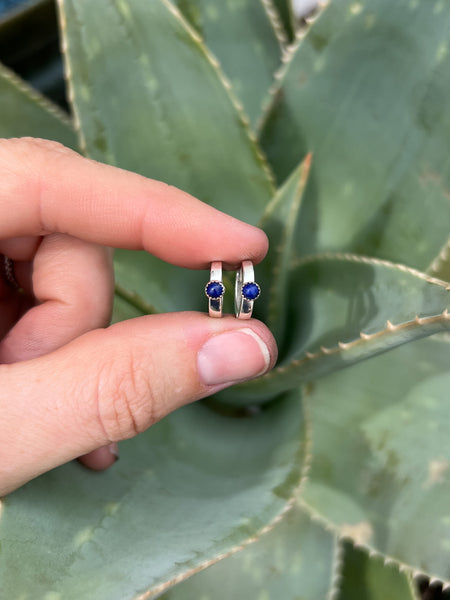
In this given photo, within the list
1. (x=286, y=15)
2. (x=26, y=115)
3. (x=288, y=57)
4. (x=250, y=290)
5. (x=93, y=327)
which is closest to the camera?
(x=250, y=290)

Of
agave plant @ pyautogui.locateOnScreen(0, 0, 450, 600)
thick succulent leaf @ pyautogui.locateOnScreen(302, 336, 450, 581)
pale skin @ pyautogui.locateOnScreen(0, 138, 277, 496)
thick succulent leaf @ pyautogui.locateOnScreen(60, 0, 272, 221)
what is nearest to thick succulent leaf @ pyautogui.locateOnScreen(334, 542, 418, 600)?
agave plant @ pyautogui.locateOnScreen(0, 0, 450, 600)

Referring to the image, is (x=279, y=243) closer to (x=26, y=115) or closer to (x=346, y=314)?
(x=346, y=314)

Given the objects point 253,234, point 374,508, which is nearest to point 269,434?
point 374,508

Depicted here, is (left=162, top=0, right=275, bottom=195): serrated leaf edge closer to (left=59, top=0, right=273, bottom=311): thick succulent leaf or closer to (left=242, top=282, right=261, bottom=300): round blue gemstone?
(left=59, top=0, right=273, bottom=311): thick succulent leaf

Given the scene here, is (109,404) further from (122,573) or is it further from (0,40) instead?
(0,40)

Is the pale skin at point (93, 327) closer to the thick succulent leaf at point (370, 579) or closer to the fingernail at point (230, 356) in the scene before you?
the fingernail at point (230, 356)

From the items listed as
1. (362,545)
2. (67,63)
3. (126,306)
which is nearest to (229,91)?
(67,63)

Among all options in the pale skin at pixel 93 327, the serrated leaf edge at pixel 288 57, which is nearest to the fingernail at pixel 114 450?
the pale skin at pixel 93 327

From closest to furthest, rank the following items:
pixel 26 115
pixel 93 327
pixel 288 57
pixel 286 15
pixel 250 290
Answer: pixel 250 290
pixel 93 327
pixel 288 57
pixel 26 115
pixel 286 15
